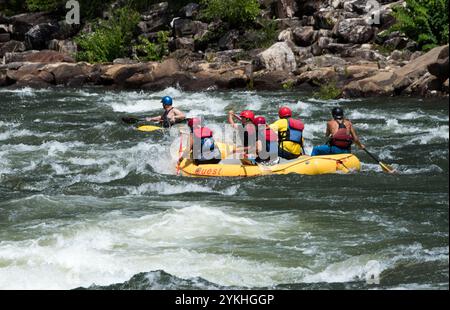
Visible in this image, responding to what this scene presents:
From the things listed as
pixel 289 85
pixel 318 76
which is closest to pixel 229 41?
pixel 289 85

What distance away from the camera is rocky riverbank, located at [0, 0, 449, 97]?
60.6ft

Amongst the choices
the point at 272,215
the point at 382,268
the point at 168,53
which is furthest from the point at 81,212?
the point at 168,53

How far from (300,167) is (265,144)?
597 mm

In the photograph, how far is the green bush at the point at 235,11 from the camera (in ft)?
84.0

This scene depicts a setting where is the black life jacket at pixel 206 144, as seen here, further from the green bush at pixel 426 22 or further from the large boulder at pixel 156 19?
the large boulder at pixel 156 19

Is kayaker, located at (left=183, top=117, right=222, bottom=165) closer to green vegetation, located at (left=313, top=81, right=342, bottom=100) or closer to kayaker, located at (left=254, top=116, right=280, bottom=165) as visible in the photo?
kayaker, located at (left=254, top=116, right=280, bottom=165)

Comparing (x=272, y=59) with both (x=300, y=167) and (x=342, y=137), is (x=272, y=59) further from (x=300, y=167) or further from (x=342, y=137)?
(x=300, y=167)

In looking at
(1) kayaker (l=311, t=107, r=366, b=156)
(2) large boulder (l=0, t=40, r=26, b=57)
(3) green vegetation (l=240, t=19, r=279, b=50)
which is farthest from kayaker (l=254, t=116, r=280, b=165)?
(2) large boulder (l=0, t=40, r=26, b=57)

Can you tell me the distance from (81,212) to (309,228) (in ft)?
8.50

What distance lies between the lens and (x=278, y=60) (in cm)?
2167

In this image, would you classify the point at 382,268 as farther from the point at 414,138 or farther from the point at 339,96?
the point at 339,96

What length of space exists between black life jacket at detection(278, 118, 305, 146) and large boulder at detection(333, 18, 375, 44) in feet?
40.3

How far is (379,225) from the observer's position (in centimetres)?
814
